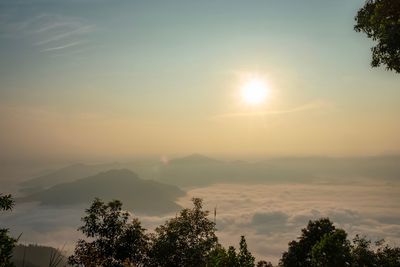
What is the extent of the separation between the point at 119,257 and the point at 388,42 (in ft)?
86.1

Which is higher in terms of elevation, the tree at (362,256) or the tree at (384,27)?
the tree at (384,27)

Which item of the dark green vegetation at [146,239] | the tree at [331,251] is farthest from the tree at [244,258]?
the dark green vegetation at [146,239]

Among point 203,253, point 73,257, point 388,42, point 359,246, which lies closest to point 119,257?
point 73,257

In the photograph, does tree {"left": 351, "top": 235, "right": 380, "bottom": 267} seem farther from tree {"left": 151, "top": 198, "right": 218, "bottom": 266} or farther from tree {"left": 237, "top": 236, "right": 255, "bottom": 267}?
tree {"left": 237, "top": 236, "right": 255, "bottom": 267}

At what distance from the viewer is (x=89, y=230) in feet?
99.8

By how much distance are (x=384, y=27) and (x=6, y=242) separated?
18.5 metres

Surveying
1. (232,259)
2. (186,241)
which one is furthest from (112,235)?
(232,259)

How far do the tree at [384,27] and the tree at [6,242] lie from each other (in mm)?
17902

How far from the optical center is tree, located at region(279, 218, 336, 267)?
154 feet

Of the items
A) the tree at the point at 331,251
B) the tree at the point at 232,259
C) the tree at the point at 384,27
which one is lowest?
the tree at the point at 232,259

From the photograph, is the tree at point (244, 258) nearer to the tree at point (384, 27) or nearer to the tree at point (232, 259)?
the tree at point (232, 259)

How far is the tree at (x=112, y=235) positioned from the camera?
100 ft

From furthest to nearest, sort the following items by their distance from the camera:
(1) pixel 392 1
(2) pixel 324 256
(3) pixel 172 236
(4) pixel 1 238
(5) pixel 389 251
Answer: (5) pixel 389 251 → (3) pixel 172 236 → (2) pixel 324 256 → (1) pixel 392 1 → (4) pixel 1 238

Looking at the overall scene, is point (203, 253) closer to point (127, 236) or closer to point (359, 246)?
point (127, 236)
